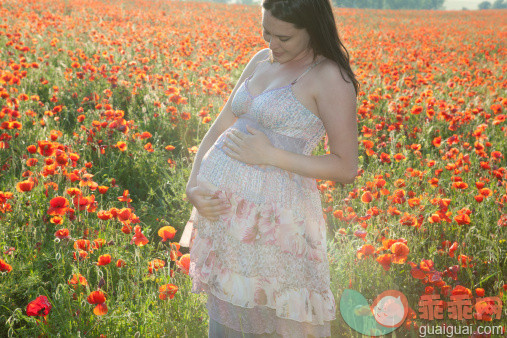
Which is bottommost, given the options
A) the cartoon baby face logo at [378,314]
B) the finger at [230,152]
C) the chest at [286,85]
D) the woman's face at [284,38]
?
the cartoon baby face logo at [378,314]

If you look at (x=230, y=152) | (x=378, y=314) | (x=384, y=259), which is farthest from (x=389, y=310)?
(x=230, y=152)

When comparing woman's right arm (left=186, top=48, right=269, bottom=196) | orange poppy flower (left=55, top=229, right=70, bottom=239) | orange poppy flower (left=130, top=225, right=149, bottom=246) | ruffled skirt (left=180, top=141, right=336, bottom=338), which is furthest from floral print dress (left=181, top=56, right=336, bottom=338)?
orange poppy flower (left=55, top=229, right=70, bottom=239)

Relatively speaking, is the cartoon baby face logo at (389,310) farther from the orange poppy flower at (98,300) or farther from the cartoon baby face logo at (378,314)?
the orange poppy flower at (98,300)

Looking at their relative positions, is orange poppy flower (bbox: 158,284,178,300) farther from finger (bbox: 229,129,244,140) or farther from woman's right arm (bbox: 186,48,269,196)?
finger (bbox: 229,129,244,140)

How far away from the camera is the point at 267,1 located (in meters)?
1.60

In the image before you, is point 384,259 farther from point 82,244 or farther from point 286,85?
point 82,244

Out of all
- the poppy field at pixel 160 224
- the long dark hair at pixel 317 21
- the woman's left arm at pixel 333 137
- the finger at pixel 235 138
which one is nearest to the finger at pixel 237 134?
the finger at pixel 235 138

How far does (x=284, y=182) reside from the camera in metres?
1.68

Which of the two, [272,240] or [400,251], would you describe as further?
[400,251]

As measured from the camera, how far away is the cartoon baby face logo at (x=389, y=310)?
1981 mm

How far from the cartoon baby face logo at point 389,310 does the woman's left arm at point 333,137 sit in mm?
731

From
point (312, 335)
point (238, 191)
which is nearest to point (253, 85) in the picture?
point (238, 191)

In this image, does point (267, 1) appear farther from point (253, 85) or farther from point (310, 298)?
point (310, 298)

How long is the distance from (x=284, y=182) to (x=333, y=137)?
25 cm
